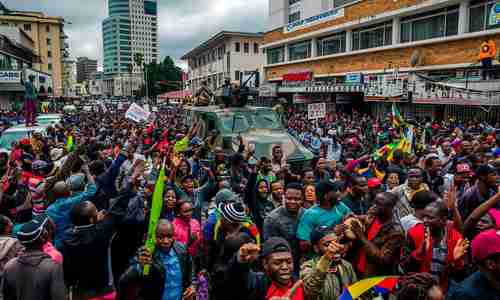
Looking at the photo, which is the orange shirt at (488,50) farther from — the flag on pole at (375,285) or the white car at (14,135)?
the flag on pole at (375,285)

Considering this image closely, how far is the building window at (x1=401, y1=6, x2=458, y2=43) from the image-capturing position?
23.3m

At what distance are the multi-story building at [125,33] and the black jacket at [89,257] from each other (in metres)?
176

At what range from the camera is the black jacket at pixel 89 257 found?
3574 millimetres

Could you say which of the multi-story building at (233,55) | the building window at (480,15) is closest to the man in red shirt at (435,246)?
the building window at (480,15)

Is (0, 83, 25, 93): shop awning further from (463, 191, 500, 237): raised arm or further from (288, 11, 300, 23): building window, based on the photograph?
(463, 191, 500, 237): raised arm

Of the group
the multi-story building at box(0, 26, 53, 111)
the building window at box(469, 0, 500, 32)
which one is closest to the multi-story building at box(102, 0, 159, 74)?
the multi-story building at box(0, 26, 53, 111)

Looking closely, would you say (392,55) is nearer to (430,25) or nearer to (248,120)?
(430,25)

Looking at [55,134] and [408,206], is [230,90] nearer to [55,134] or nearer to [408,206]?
[55,134]

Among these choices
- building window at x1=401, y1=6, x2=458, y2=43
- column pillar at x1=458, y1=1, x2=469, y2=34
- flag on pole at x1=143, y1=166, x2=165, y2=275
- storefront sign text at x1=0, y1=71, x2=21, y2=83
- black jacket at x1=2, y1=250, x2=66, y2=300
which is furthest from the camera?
storefront sign text at x1=0, y1=71, x2=21, y2=83

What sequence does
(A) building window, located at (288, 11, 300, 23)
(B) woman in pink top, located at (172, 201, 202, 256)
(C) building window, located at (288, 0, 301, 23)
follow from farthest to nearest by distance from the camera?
1. (A) building window, located at (288, 11, 300, 23)
2. (C) building window, located at (288, 0, 301, 23)
3. (B) woman in pink top, located at (172, 201, 202, 256)

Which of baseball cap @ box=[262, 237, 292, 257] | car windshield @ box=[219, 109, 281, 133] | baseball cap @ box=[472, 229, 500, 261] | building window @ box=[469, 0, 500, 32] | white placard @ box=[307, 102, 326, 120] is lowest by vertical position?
baseball cap @ box=[262, 237, 292, 257]

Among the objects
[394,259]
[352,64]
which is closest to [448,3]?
[352,64]

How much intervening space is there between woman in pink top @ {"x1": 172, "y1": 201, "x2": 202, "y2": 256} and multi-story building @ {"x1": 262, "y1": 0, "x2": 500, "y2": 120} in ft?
52.0

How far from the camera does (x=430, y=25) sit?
2484 centimetres
